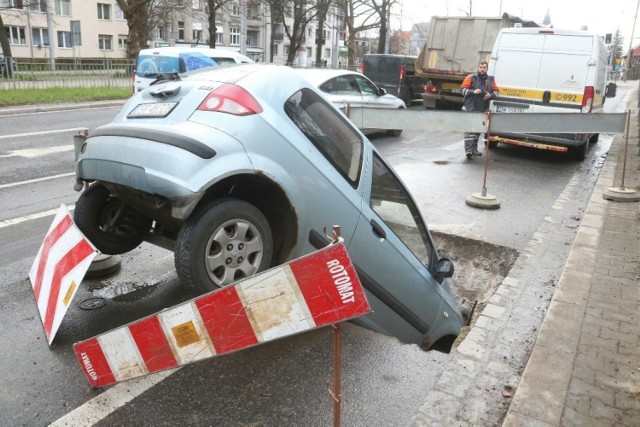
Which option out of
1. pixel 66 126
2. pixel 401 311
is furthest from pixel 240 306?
pixel 66 126

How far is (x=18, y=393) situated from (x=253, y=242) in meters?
1.51

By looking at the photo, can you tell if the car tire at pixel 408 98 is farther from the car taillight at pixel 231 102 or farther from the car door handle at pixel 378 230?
the car taillight at pixel 231 102

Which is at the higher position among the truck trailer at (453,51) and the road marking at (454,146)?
the truck trailer at (453,51)

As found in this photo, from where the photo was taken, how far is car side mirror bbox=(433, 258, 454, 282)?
13.6ft

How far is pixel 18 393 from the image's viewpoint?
9.71 ft

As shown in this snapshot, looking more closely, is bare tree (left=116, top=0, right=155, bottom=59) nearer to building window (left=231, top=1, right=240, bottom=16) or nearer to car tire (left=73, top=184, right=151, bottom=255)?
building window (left=231, top=1, right=240, bottom=16)

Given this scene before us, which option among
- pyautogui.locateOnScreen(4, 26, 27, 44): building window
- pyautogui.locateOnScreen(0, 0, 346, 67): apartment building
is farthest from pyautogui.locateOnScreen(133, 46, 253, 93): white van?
pyautogui.locateOnScreen(4, 26, 27, 44): building window

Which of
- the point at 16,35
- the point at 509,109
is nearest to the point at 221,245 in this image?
the point at 509,109

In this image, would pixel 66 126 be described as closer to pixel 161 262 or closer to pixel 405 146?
pixel 405 146

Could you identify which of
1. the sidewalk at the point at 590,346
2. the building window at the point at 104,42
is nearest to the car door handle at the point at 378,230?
the sidewalk at the point at 590,346

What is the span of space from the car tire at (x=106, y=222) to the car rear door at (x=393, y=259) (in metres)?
1.59

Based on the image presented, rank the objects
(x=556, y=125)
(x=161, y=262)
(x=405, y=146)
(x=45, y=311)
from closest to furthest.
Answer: (x=45, y=311)
(x=161, y=262)
(x=556, y=125)
(x=405, y=146)

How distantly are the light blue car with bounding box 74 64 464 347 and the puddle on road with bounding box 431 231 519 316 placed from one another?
1839 millimetres

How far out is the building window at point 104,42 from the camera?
5491 cm
